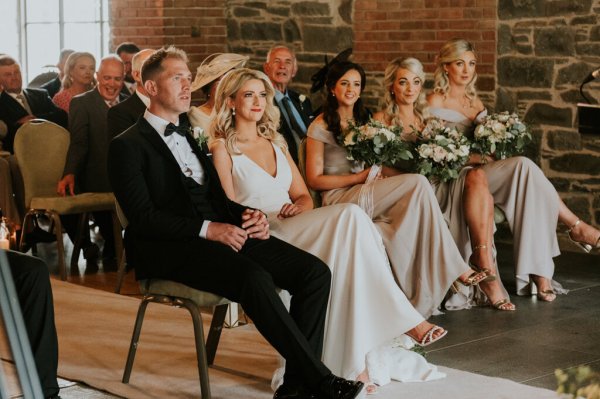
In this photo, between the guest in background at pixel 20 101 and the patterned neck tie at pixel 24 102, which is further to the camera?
the patterned neck tie at pixel 24 102

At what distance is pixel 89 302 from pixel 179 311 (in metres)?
0.65

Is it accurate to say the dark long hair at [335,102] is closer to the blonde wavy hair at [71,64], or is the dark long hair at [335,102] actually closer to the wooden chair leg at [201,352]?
the wooden chair leg at [201,352]

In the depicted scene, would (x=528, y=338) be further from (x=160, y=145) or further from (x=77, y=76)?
(x=77, y=76)

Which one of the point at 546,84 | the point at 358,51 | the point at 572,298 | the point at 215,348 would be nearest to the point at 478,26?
the point at 546,84

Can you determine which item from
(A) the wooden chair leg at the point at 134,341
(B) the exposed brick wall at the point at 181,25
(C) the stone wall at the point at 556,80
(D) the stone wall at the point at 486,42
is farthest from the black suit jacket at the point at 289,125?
(A) the wooden chair leg at the point at 134,341

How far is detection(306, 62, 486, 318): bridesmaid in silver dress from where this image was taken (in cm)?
620

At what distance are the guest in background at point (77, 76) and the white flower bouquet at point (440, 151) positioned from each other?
12.9 feet

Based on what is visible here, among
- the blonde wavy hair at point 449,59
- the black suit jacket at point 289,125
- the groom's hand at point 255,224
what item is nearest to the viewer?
the groom's hand at point 255,224

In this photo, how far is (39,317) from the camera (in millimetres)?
4480

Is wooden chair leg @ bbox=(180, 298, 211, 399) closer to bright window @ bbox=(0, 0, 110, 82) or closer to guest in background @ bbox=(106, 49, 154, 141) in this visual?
guest in background @ bbox=(106, 49, 154, 141)

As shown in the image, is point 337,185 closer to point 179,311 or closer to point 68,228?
point 179,311

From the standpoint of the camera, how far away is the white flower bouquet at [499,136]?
690 centimetres

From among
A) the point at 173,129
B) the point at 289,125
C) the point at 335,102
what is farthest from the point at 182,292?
the point at 289,125

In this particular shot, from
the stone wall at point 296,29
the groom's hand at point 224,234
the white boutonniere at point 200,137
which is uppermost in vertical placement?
the stone wall at point 296,29
